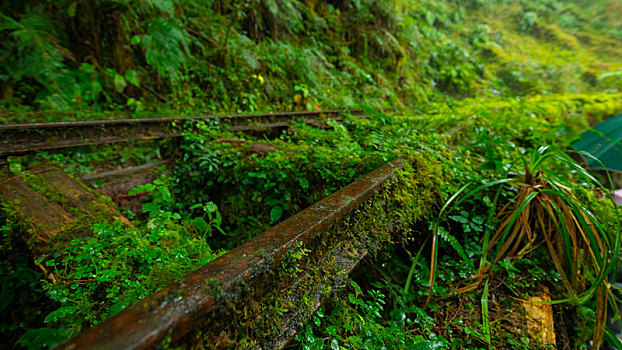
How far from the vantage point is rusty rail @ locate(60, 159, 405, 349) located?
21.0 inches

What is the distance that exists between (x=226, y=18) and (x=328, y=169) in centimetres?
712

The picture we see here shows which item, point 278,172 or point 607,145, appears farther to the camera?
point 607,145

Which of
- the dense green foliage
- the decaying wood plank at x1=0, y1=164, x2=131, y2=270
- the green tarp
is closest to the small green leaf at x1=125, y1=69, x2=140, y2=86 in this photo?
the dense green foliage

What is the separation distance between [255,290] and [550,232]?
2007mm

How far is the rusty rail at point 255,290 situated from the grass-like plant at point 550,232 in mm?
828

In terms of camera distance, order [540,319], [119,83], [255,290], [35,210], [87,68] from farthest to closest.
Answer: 1. [119,83]
2. [87,68]
3. [35,210]
4. [540,319]
5. [255,290]

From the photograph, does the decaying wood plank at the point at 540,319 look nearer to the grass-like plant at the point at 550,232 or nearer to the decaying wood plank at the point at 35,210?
the grass-like plant at the point at 550,232

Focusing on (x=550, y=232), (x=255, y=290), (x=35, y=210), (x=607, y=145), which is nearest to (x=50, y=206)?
(x=35, y=210)

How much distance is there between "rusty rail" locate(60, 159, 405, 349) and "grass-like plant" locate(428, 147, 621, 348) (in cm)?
83

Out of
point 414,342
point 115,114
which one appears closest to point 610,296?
point 414,342

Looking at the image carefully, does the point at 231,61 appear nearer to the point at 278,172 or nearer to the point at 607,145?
the point at 278,172

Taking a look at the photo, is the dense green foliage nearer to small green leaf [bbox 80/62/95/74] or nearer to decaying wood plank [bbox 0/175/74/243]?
small green leaf [bbox 80/62/95/74]

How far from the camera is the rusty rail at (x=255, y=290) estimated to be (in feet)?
1.75

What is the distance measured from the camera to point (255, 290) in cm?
77
